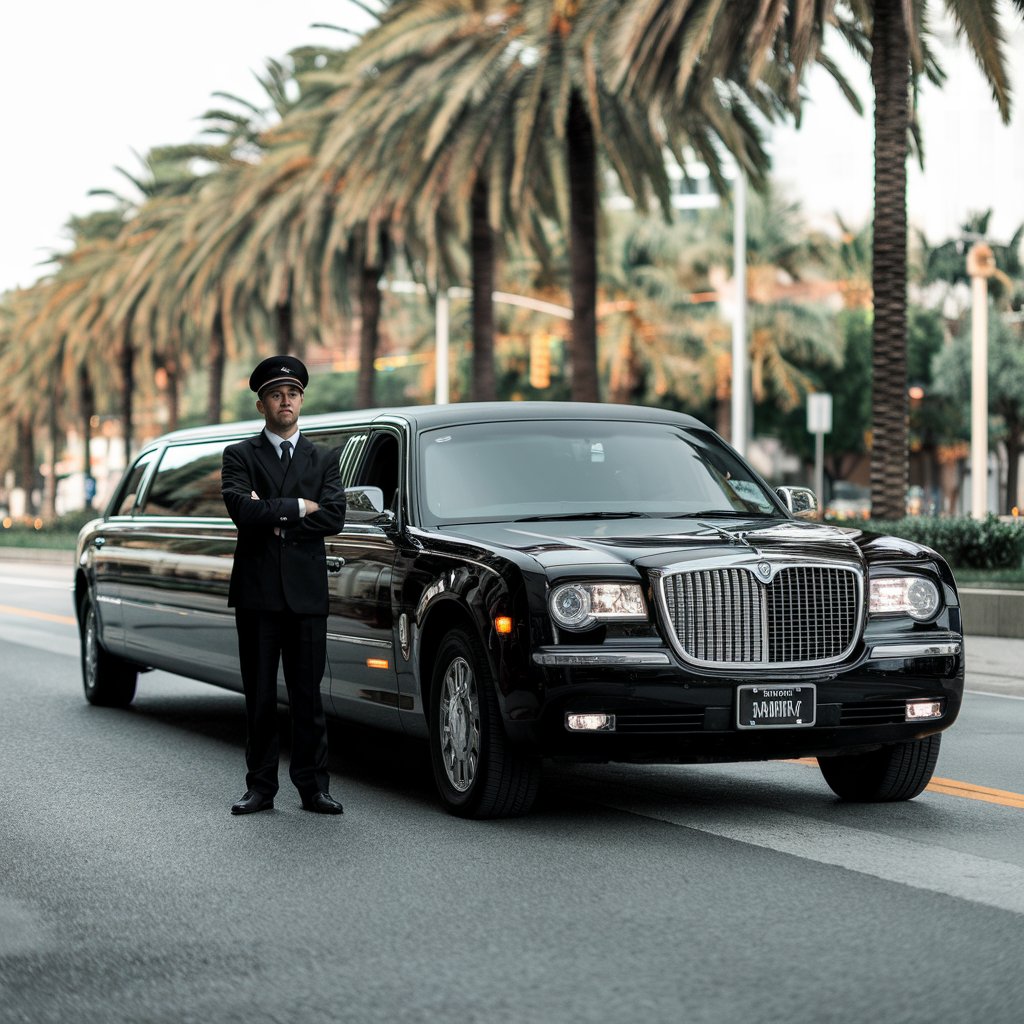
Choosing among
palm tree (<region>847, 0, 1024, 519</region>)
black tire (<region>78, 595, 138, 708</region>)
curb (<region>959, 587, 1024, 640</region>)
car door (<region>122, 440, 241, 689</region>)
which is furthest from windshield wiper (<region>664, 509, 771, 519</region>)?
palm tree (<region>847, 0, 1024, 519</region>)

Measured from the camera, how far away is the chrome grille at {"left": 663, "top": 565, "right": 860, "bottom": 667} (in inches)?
293

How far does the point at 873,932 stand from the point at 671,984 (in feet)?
2.92

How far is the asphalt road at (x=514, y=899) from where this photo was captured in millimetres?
5008

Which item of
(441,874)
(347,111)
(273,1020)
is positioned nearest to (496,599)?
(441,874)

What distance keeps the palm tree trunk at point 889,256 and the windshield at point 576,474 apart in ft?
39.1

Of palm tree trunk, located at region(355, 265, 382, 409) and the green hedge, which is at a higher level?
palm tree trunk, located at region(355, 265, 382, 409)

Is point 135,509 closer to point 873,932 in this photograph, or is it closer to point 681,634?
point 681,634

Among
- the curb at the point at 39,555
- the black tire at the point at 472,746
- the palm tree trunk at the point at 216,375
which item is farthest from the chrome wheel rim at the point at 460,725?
the curb at the point at 39,555

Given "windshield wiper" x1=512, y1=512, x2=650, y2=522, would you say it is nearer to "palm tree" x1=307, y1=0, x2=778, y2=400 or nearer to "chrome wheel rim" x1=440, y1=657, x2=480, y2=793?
"chrome wheel rim" x1=440, y1=657, x2=480, y2=793

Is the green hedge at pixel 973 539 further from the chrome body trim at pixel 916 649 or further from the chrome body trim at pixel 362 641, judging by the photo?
the chrome body trim at pixel 916 649

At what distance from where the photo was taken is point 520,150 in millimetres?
26328

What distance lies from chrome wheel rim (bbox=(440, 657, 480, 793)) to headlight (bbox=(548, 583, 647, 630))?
59cm

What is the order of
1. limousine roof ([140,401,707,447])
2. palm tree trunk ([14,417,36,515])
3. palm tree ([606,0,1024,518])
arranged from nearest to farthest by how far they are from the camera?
limousine roof ([140,401,707,447]), palm tree ([606,0,1024,518]), palm tree trunk ([14,417,36,515])

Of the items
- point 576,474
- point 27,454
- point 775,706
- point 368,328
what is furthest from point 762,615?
point 27,454
